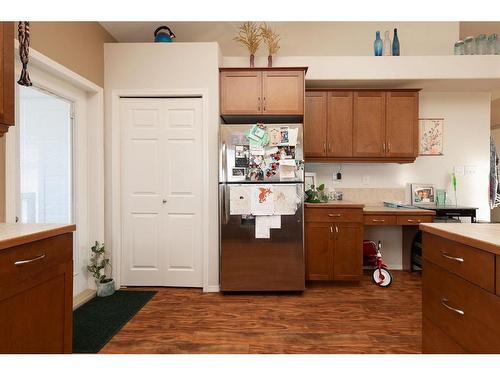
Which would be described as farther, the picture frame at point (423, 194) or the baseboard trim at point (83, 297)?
the picture frame at point (423, 194)

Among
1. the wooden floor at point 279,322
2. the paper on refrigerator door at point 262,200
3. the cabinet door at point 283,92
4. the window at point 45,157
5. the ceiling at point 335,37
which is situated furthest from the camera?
the ceiling at point 335,37

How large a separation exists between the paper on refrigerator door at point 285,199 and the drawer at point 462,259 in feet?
4.60

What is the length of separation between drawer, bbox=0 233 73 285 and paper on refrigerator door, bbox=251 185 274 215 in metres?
1.67

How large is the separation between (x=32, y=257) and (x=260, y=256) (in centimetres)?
200

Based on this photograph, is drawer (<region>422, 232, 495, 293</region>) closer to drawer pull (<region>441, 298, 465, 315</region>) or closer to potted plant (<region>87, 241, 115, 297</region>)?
drawer pull (<region>441, 298, 465, 315</region>)

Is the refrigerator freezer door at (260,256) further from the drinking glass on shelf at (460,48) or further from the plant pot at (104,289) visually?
the drinking glass on shelf at (460,48)

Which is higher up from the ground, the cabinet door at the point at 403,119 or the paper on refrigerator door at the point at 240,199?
the cabinet door at the point at 403,119

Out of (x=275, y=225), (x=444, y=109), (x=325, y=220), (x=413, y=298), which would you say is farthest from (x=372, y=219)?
(x=444, y=109)

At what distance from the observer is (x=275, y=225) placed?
281 cm

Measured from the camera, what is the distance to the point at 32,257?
43.6 inches

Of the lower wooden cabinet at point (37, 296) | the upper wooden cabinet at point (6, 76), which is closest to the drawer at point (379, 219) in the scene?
the lower wooden cabinet at point (37, 296)

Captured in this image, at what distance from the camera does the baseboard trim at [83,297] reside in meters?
2.60

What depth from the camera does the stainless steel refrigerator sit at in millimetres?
2779

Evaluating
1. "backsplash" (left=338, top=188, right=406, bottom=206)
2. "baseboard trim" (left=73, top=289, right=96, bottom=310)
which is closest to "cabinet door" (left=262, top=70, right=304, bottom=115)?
"backsplash" (left=338, top=188, right=406, bottom=206)
